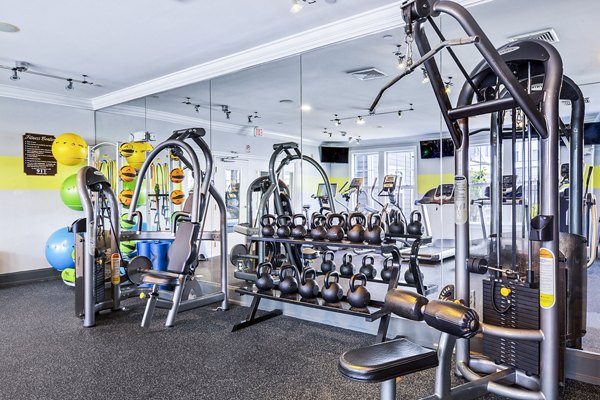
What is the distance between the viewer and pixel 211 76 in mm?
5062

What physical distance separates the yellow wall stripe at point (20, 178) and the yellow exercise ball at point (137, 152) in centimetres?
127

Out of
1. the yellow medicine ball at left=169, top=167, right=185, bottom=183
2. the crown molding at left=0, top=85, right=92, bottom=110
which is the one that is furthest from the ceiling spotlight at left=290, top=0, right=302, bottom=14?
the crown molding at left=0, top=85, right=92, bottom=110

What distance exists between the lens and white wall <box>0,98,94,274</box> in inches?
239

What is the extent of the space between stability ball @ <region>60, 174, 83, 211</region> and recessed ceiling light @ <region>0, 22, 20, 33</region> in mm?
2314

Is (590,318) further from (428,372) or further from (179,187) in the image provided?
(179,187)

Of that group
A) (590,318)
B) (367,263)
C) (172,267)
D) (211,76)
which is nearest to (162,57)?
(211,76)

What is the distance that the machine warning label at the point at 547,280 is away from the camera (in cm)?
214

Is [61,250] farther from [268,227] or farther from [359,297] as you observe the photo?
[359,297]

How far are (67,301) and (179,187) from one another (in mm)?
1911

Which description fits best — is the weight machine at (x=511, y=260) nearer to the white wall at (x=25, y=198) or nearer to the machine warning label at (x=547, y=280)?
the machine warning label at (x=547, y=280)

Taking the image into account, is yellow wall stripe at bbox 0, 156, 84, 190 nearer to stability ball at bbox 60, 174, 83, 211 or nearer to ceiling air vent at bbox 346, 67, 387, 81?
stability ball at bbox 60, 174, 83, 211

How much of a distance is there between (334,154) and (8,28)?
3285mm

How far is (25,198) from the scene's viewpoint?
626cm

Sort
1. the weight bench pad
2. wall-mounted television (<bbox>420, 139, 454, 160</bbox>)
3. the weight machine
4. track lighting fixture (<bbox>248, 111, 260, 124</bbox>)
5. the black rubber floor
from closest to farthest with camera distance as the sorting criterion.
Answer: the weight bench pad < the weight machine < the black rubber floor < wall-mounted television (<bbox>420, 139, 454, 160</bbox>) < track lighting fixture (<bbox>248, 111, 260, 124</bbox>)
